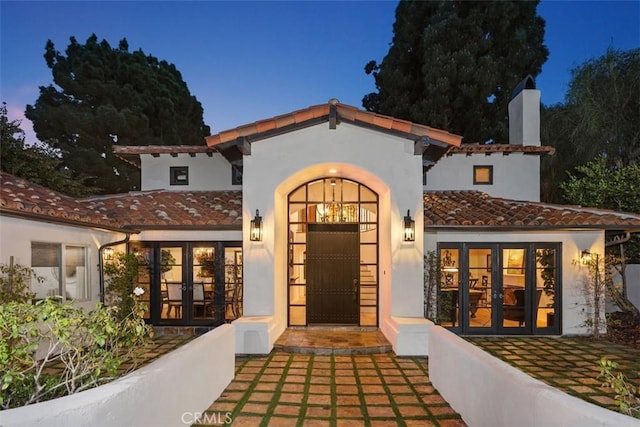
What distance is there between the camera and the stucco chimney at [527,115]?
13269 millimetres

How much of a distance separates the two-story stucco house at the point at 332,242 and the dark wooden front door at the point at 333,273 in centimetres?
3

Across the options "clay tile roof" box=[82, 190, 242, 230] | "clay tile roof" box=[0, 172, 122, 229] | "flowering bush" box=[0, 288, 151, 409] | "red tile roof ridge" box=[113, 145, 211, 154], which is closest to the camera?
"flowering bush" box=[0, 288, 151, 409]

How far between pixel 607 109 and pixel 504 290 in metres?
9.44

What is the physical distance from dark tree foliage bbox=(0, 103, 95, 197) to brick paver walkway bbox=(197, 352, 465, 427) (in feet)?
35.5

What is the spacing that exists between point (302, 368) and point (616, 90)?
602 inches

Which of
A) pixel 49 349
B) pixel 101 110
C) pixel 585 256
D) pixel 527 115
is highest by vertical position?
pixel 101 110

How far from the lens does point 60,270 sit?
8.22 metres

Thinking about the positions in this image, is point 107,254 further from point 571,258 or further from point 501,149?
point 501,149

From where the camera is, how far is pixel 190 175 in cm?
1314

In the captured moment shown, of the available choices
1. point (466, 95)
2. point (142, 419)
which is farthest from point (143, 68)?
point (142, 419)

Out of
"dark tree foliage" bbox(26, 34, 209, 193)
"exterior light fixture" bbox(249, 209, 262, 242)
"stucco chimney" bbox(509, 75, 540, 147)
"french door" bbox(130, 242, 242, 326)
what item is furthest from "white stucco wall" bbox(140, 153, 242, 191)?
"stucco chimney" bbox(509, 75, 540, 147)

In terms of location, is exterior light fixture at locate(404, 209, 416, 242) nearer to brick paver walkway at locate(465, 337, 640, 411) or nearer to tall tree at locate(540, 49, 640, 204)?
brick paver walkway at locate(465, 337, 640, 411)

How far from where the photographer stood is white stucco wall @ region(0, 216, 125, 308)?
6746 millimetres

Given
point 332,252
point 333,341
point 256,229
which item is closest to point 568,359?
point 333,341
